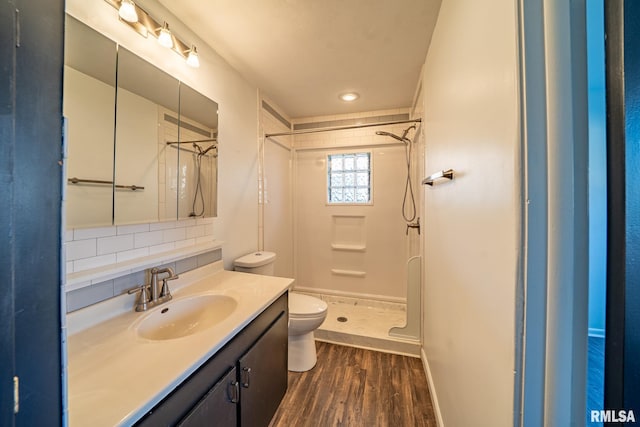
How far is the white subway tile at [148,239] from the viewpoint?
111cm

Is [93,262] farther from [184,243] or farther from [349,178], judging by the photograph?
[349,178]

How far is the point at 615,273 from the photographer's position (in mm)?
439

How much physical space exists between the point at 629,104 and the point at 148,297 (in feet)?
5.38

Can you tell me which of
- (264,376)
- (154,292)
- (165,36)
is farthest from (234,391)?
(165,36)

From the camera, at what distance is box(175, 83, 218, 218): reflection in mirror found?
131 cm

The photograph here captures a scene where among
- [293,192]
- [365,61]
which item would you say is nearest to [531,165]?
[365,61]

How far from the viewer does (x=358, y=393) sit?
1.54 meters

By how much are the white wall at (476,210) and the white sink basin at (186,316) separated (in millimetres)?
1041

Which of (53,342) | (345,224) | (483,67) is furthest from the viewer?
(345,224)

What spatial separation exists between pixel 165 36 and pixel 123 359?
1458mm

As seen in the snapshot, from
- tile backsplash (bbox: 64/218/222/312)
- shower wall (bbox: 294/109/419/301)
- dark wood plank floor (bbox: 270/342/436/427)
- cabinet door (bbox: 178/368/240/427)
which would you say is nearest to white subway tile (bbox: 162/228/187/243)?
tile backsplash (bbox: 64/218/222/312)

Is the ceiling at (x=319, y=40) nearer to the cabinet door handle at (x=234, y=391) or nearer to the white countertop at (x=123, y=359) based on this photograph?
the white countertop at (x=123, y=359)

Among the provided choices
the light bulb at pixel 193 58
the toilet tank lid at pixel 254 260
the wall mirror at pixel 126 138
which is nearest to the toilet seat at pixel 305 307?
the toilet tank lid at pixel 254 260

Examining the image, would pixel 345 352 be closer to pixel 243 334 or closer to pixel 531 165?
pixel 243 334
